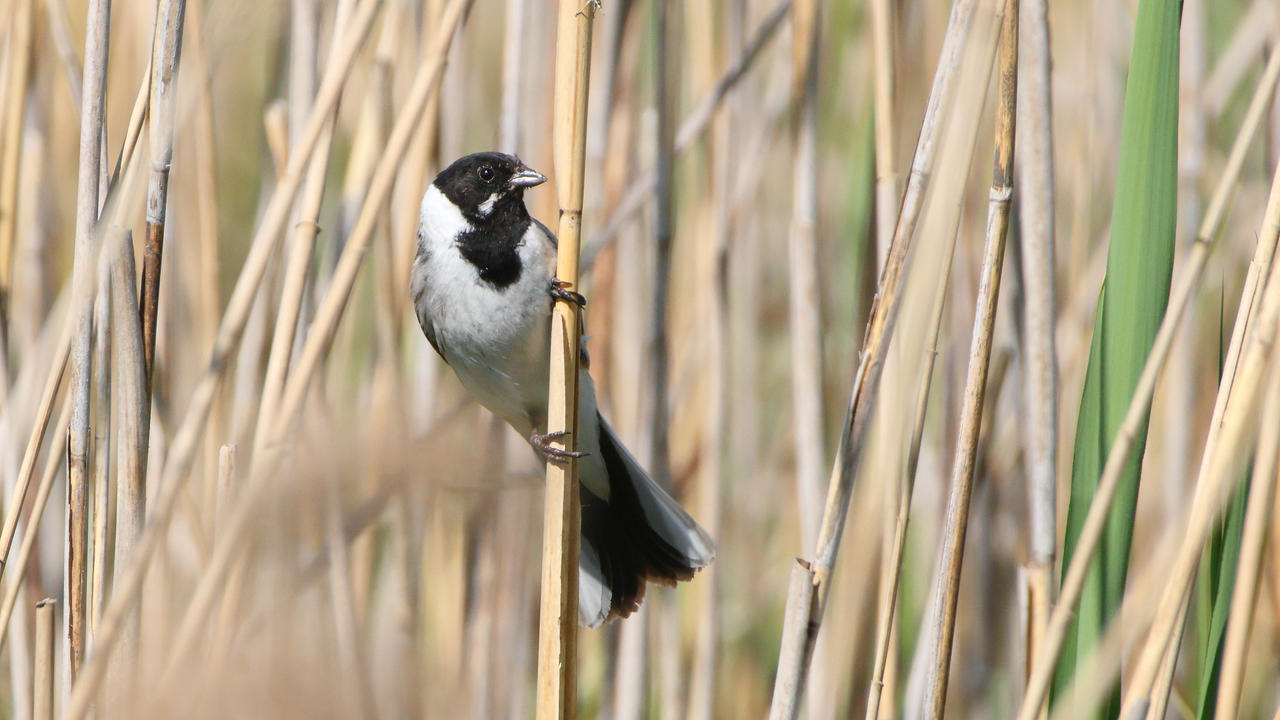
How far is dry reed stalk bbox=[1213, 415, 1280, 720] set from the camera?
4.30 feet

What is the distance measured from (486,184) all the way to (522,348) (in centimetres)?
32

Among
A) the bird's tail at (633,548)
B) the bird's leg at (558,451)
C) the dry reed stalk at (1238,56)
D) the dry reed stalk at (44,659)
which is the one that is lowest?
the dry reed stalk at (44,659)

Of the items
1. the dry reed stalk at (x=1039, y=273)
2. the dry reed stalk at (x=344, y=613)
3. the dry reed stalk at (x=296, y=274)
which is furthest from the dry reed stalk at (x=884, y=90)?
the dry reed stalk at (x=344, y=613)

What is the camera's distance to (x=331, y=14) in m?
2.61

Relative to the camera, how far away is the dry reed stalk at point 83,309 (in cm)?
143

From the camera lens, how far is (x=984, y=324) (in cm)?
129

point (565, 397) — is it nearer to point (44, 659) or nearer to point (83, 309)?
point (83, 309)

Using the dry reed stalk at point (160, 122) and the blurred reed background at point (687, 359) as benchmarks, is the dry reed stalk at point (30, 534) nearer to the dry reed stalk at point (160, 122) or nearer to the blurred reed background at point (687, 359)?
the blurred reed background at point (687, 359)

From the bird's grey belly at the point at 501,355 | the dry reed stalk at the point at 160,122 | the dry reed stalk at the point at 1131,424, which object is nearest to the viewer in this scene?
the dry reed stalk at the point at 1131,424

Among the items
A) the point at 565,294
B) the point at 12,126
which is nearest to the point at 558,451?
the point at 565,294

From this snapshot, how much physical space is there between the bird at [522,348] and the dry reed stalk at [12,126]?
0.68 metres

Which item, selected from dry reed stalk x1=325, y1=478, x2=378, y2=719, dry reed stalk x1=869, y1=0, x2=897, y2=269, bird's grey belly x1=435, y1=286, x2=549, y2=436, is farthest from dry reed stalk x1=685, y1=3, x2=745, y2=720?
dry reed stalk x1=325, y1=478, x2=378, y2=719

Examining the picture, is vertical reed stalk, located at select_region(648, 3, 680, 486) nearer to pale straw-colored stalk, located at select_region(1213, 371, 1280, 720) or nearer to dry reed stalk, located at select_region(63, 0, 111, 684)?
dry reed stalk, located at select_region(63, 0, 111, 684)

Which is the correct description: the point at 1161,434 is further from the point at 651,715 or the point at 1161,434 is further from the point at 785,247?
the point at 651,715
